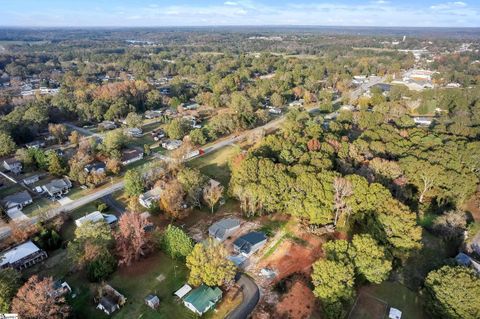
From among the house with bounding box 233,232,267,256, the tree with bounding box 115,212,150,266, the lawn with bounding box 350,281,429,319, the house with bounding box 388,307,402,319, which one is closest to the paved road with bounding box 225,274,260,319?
the house with bounding box 233,232,267,256

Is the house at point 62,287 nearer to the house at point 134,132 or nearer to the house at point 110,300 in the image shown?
the house at point 110,300

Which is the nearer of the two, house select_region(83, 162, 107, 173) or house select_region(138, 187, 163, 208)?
house select_region(138, 187, 163, 208)

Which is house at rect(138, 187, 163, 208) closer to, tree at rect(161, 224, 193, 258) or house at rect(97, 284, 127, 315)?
tree at rect(161, 224, 193, 258)

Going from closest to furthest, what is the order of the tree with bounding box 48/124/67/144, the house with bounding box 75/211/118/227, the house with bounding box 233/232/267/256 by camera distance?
the house with bounding box 233/232/267/256
the house with bounding box 75/211/118/227
the tree with bounding box 48/124/67/144

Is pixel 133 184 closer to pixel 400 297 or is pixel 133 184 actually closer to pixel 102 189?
pixel 102 189

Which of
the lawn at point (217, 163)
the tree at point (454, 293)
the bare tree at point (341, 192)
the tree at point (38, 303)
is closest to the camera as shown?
the tree at point (38, 303)

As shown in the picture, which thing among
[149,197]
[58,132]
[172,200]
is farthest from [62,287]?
[58,132]

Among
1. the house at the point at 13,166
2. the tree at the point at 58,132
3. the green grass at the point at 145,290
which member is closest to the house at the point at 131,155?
the tree at the point at 58,132
